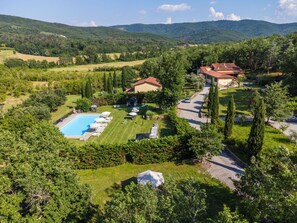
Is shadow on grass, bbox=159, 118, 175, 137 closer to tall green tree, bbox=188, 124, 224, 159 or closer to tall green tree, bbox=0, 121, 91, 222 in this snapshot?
tall green tree, bbox=188, 124, 224, 159

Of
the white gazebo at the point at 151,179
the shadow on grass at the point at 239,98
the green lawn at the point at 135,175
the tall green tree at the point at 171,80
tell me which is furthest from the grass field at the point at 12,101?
the shadow on grass at the point at 239,98

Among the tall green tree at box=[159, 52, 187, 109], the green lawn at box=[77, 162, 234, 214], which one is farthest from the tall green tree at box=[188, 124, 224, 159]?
the tall green tree at box=[159, 52, 187, 109]

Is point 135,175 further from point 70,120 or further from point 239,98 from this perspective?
point 239,98

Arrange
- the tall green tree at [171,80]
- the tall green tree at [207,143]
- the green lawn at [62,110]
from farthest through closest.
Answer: the green lawn at [62,110] → the tall green tree at [171,80] → the tall green tree at [207,143]

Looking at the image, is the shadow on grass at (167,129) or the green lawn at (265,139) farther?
the shadow on grass at (167,129)

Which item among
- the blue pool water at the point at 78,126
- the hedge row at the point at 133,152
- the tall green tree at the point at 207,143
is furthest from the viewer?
the blue pool water at the point at 78,126

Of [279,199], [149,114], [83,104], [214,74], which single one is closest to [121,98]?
[83,104]

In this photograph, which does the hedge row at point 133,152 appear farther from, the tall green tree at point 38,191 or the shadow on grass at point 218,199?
the tall green tree at point 38,191
